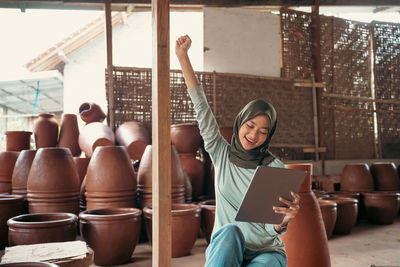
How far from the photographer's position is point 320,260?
2549 mm

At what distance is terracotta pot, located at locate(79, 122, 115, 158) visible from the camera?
4.37 meters

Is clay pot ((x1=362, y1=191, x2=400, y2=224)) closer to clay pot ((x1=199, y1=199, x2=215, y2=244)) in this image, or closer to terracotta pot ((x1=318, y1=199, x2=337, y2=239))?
terracotta pot ((x1=318, y1=199, x2=337, y2=239))

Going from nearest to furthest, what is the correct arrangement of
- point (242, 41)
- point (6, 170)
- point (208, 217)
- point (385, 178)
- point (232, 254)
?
point (232, 254), point (208, 217), point (6, 170), point (385, 178), point (242, 41)

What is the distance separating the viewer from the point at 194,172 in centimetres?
441

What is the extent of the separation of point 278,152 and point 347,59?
7.29 feet

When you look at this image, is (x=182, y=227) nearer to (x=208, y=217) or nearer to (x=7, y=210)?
(x=208, y=217)

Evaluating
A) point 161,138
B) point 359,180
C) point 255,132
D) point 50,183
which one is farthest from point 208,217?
point 359,180

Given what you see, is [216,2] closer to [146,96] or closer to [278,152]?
[146,96]

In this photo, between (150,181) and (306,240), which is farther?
(150,181)

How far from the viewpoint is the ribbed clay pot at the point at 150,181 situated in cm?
379

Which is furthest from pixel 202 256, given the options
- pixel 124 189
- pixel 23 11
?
pixel 23 11

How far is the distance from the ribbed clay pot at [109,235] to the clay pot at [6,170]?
4.86 feet

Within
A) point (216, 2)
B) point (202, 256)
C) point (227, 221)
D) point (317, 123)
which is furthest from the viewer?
point (317, 123)

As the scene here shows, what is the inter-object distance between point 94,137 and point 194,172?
4.17ft
